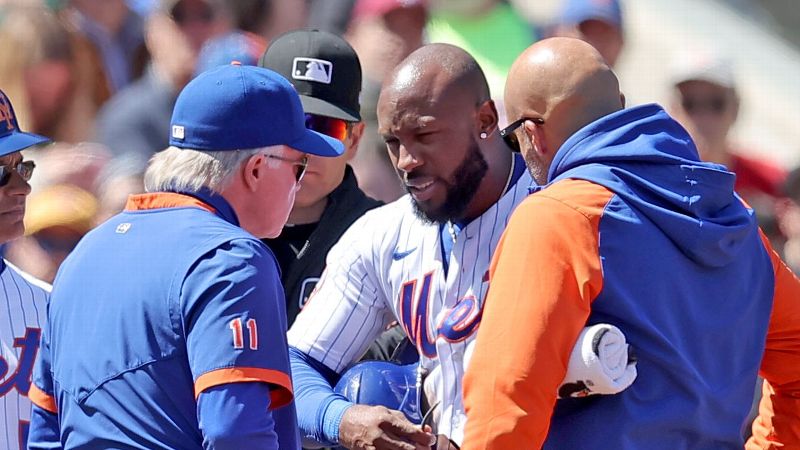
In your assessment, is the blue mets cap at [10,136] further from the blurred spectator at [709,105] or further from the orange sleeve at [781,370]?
the blurred spectator at [709,105]

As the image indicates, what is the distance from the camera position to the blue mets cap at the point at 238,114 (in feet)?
10.7

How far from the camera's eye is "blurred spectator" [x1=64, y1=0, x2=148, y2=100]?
6742mm

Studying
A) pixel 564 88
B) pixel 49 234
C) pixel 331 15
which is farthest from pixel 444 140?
pixel 331 15

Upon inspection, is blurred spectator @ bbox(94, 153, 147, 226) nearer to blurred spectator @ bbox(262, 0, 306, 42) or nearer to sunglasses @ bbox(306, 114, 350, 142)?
sunglasses @ bbox(306, 114, 350, 142)

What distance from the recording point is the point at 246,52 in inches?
219

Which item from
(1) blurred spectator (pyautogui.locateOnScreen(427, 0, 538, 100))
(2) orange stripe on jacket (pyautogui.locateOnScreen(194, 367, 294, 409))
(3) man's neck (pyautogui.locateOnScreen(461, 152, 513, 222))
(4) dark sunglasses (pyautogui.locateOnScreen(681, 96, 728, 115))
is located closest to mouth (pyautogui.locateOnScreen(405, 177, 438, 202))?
(3) man's neck (pyautogui.locateOnScreen(461, 152, 513, 222))

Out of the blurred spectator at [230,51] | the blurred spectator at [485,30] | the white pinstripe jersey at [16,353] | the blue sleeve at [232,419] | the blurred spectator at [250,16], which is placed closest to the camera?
the blue sleeve at [232,419]

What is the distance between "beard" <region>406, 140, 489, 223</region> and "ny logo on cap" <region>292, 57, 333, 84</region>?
33.3 inches

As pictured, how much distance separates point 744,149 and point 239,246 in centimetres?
561

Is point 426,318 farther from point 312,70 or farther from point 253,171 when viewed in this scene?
point 312,70

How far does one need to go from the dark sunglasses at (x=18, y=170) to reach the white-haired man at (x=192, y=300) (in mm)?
759

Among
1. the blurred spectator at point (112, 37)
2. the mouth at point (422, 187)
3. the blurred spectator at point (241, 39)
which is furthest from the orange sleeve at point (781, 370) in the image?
the blurred spectator at point (112, 37)

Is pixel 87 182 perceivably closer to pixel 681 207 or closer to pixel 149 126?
pixel 149 126

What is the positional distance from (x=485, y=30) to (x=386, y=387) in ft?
12.1
